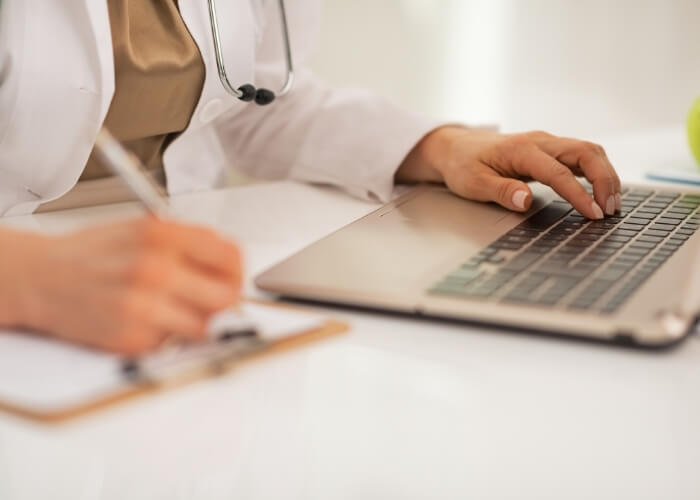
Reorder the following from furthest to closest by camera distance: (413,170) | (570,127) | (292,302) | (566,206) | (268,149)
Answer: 1. (570,127)
2. (268,149)
3. (413,170)
4. (566,206)
5. (292,302)

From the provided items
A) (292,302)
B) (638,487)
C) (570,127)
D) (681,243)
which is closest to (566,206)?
(681,243)

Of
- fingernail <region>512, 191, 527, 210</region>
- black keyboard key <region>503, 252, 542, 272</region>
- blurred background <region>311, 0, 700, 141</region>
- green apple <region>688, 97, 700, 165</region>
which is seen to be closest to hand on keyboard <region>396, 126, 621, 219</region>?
fingernail <region>512, 191, 527, 210</region>

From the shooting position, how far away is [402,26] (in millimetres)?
2232

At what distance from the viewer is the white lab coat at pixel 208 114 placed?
31.7 inches

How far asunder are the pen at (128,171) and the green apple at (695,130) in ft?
2.74

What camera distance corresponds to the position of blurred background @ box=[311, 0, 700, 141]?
6.75ft

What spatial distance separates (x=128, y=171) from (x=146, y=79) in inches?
17.4

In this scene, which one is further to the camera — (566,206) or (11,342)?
(566,206)

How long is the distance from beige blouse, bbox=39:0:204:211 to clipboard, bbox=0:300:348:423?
44cm

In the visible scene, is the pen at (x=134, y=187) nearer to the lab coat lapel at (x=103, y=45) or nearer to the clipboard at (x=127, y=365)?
the clipboard at (x=127, y=365)

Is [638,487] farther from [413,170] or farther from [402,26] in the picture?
[402,26]

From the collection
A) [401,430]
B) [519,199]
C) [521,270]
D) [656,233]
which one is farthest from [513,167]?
[401,430]

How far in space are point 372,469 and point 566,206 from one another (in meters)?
0.49

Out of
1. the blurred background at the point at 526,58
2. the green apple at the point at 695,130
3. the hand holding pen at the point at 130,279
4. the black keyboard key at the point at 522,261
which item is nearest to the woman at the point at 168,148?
the hand holding pen at the point at 130,279
